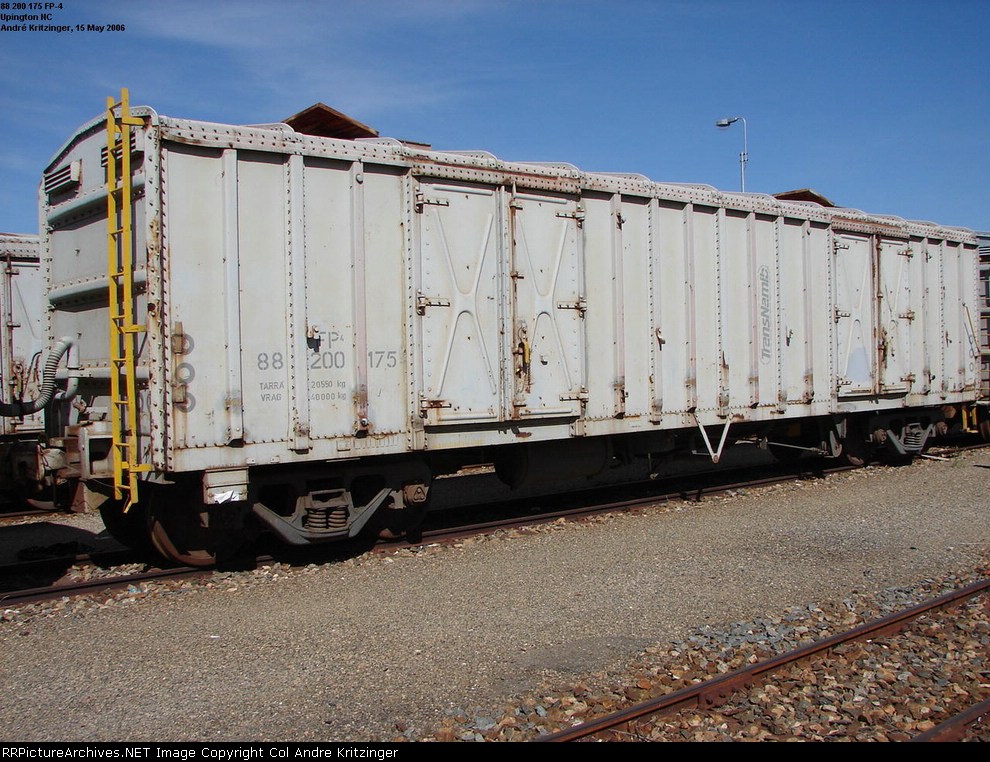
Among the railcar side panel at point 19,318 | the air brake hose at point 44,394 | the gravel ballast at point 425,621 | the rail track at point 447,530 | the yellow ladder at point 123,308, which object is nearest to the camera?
the gravel ballast at point 425,621

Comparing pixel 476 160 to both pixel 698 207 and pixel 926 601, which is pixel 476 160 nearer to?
pixel 698 207

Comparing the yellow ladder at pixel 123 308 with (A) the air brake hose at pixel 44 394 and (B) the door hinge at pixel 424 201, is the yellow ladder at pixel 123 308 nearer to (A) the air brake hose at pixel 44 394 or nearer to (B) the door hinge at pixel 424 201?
(A) the air brake hose at pixel 44 394

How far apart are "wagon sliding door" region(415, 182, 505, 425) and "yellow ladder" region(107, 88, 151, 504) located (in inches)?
99.0

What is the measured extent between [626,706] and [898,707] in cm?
149

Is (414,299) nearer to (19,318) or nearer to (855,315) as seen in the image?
(19,318)

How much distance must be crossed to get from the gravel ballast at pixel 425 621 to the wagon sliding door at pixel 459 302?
5.03 feet

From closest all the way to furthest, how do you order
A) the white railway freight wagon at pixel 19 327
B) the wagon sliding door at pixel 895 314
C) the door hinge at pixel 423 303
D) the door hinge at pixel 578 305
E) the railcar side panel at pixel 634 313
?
the door hinge at pixel 423 303, the door hinge at pixel 578 305, the railcar side panel at pixel 634 313, the white railway freight wagon at pixel 19 327, the wagon sliding door at pixel 895 314

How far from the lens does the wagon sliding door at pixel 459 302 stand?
784 cm

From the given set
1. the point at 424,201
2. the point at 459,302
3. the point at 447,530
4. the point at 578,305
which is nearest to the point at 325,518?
the point at 447,530

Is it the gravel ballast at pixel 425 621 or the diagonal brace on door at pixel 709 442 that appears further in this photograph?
the diagonal brace on door at pixel 709 442

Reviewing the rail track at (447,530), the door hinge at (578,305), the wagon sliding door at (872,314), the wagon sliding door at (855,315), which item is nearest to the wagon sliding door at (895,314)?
the wagon sliding door at (872,314)

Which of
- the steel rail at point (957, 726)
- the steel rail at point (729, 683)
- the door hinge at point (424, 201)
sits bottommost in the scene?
the steel rail at point (957, 726)

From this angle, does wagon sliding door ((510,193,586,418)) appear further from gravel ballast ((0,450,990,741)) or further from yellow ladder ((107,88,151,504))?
yellow ladder ((107,88,151,504))

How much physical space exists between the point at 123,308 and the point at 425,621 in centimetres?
360
